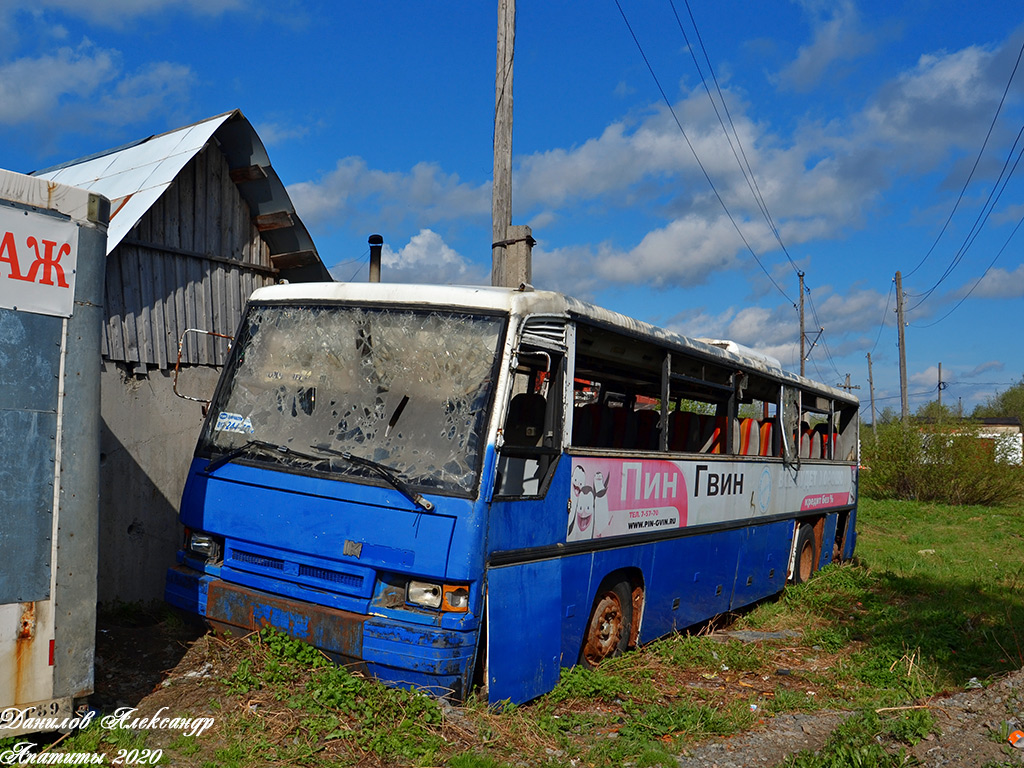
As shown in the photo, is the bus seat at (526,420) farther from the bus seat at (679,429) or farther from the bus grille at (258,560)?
the bus seat at (679,429)

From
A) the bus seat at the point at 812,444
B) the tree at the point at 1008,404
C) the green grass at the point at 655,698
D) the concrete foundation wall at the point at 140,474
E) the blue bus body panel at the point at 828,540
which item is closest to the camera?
the green grass at the point at 655,698

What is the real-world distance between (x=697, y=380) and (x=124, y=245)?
17.9 feet

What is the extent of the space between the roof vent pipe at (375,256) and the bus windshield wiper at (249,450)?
2235 mm

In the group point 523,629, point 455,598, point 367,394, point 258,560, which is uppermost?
point 367,394

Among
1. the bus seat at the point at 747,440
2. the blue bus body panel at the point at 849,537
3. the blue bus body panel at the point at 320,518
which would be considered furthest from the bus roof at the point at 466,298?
the blue bus body panel at the point at 849,537

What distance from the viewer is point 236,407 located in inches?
244

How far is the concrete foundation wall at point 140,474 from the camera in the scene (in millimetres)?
7914

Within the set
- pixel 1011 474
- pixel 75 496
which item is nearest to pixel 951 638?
pixel 75 496

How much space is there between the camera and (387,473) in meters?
5.34

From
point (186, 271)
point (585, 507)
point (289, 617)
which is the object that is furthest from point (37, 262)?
point (186, 271)

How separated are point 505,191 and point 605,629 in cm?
551

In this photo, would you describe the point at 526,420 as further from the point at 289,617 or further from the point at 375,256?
the point at 375,256

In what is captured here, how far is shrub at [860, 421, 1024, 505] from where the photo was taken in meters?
30.5

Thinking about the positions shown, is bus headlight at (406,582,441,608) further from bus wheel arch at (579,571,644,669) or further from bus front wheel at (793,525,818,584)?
bus front wheel at (793,525,818,584)
